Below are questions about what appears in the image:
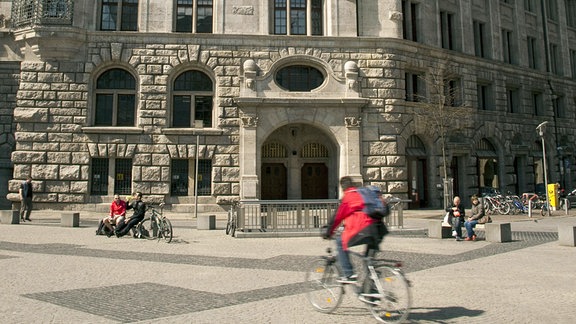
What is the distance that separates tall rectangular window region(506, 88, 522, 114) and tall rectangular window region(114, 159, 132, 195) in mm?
27136

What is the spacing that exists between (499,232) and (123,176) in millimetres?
18465

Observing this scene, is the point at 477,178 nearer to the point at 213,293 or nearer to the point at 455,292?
the point at 455,292

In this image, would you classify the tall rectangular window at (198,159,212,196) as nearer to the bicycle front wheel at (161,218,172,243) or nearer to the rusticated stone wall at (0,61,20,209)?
the bicycle front wheel at (161,218,172,243)

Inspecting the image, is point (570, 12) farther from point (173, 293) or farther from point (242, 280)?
point (173, 293)

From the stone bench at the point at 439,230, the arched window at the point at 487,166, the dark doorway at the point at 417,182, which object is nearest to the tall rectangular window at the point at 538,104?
the arched window at the point at 487,166

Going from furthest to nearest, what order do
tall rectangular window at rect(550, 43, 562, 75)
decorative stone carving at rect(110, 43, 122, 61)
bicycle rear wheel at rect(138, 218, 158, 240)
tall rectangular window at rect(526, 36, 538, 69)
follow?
1. tall rectangular window at rect(550, 43, 562, 75)
2. tall rectangular window at rect(526, 36, 538, 69)
3. decorative stone carving at rect(110, 43, 122, 61)
4. bicycle rear wheel at rect(138, 218, 158, 240)

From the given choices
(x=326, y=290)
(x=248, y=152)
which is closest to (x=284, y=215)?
(x=248, y=152)

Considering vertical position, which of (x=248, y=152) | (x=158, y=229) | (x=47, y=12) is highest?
(x=47, y=12)

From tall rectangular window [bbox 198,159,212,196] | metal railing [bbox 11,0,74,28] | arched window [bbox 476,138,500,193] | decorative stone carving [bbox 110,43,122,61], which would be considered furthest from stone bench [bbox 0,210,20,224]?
arched window [bbox 476,138,500,193]

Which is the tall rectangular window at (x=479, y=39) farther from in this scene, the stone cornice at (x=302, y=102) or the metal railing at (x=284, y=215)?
the metal railing at (x=284, y=215)

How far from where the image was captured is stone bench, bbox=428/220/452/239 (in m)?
15.3

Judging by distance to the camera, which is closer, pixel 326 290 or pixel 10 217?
pixel 326 290

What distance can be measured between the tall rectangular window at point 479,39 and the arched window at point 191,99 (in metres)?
19.3

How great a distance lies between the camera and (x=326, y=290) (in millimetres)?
6426
